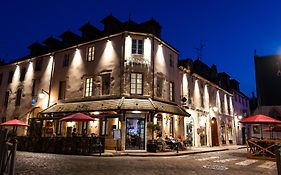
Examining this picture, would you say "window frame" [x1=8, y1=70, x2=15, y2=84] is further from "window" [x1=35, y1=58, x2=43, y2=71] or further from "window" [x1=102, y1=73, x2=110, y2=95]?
"window" [x1=102, y1=73, x2=110, y2=95]

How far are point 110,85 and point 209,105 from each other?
14.0 meters

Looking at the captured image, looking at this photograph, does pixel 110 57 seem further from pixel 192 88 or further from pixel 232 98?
pixel 232 98

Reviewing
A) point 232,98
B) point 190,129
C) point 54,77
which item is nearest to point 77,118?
point 54,77

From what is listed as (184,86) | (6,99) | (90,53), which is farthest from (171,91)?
(6,99)

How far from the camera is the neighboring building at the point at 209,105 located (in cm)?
2320

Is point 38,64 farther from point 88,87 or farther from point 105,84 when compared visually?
point 105,84

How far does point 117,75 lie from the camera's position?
1808 cm

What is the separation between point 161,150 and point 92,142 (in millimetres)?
5074

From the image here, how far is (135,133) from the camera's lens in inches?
672

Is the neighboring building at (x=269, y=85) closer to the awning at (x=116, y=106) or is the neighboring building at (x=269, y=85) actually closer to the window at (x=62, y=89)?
the awning at (x=116, y=106)

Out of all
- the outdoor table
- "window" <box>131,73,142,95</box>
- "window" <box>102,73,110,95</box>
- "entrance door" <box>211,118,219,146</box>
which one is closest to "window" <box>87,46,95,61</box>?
"window" <box>102,73,110,95</box>

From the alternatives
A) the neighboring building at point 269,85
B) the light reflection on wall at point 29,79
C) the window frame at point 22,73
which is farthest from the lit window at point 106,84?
the neighboring building at point 269,85

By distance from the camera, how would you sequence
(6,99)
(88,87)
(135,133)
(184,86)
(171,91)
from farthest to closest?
(6,99), (184,86), (171,91), (88,87), (135,133)

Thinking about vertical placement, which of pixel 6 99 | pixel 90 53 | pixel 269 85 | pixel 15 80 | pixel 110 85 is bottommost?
pixel 6 99
